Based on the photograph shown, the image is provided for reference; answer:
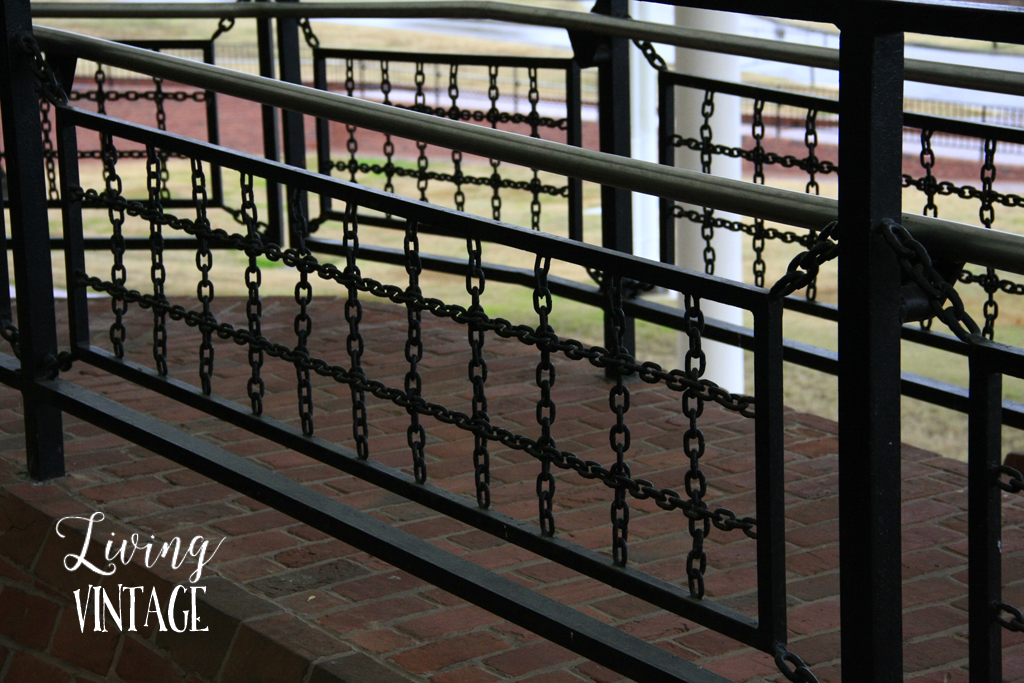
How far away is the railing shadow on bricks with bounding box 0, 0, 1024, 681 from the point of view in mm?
1637

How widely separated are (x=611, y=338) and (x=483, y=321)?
25cm

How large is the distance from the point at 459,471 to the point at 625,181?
1.58 m

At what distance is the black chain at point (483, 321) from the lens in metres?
1.89

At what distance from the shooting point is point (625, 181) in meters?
2.12

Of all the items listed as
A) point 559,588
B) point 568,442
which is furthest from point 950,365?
point 559,588

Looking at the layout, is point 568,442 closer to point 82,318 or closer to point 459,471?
point 459,471

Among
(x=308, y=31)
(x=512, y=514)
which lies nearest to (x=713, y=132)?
(x=308, y=31)

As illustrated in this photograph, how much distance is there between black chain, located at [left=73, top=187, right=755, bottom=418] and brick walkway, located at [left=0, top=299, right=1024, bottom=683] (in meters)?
0.62

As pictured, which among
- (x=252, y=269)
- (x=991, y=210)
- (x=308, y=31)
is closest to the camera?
(x=252, y=269)

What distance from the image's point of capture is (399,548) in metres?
2.37

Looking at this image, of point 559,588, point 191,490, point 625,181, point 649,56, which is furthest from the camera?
point 649,56

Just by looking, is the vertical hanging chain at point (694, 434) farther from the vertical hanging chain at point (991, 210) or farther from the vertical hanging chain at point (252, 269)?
the vertical hanging chain at point (991, 210)

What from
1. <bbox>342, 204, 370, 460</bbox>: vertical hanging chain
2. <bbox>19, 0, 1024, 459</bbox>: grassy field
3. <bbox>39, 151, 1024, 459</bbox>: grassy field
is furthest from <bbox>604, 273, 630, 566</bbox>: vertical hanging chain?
<bbox>19, 0, 1024, 459</bbox>: grassy field

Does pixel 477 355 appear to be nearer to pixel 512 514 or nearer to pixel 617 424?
pixel 617 424
